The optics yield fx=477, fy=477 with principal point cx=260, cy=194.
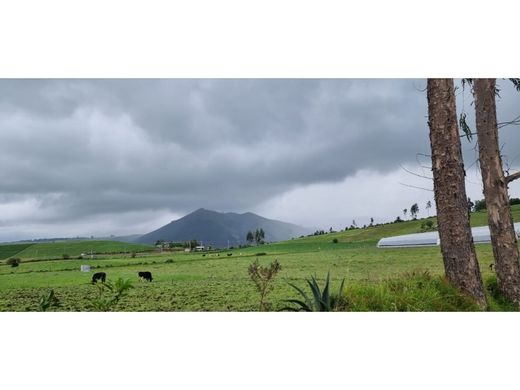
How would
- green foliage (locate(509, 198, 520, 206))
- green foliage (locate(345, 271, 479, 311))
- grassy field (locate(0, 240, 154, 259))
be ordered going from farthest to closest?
A: grassy field (locate(0, 240, 154, 259)) → green foliage (locate(509, 198, 520, 206)) → green foliage (locate(345, 271, 479, 311))

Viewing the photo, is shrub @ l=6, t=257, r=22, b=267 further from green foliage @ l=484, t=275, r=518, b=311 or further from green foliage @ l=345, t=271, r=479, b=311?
green foliage @ l=484, t=275, r=518, b=311

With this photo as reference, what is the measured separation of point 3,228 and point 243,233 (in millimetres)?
2650

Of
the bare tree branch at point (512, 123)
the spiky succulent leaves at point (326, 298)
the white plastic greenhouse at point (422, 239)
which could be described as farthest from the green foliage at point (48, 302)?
the bare tree branch at point (512, 123)

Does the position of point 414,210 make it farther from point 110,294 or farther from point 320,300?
point 110,294

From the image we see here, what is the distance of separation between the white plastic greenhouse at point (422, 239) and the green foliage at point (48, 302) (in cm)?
349

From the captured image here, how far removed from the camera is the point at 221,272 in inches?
203

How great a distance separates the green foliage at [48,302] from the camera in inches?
197

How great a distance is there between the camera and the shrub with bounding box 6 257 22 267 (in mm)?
5410

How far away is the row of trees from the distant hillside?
154 centimetres

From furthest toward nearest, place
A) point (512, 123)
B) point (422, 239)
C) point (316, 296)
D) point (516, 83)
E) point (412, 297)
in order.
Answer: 1. point (422, 239)
2. point (516, 83)
3. point (512, 123)
4. point (316, 296)
5. point (412, 297)

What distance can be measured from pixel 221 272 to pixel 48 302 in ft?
6.01

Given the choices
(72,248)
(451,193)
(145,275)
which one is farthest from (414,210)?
(72,248)

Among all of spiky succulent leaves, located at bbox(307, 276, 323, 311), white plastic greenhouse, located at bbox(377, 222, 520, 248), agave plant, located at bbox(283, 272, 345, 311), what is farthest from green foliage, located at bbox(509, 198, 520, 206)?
spiky succulent leaves, located at bbox(307, 276, 323, 311)
